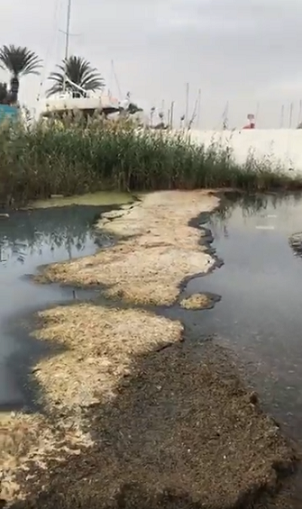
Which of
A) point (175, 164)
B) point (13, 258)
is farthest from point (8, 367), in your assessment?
point (175, 164)

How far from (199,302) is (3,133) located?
5.71 m

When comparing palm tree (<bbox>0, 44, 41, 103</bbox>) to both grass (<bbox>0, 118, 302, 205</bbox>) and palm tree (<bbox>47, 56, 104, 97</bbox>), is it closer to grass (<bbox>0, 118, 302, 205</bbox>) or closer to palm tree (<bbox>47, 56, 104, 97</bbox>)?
palm tree (<bbox>47, 56, 104, 97</bbox>)

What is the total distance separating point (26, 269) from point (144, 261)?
96 centimetres

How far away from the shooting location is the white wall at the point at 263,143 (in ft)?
→ 43.3

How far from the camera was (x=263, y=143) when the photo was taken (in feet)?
47.4

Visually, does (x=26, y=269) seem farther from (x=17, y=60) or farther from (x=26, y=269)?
(x=17, y=60)

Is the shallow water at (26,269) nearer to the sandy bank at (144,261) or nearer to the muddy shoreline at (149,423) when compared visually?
the muddy shoreline at (149,423)

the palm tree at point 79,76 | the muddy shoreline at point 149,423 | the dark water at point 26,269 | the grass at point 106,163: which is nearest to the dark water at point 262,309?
the muddy shoreline at point 149,423

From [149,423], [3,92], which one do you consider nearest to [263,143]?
[149,423]

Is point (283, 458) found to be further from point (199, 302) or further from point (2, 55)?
point (2, 55)

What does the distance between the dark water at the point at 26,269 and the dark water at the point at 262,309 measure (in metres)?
0.98

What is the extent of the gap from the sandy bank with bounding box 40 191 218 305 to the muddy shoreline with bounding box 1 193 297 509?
0.58 metres

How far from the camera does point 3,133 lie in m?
8.95

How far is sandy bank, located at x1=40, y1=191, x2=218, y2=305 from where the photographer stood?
446 cm
